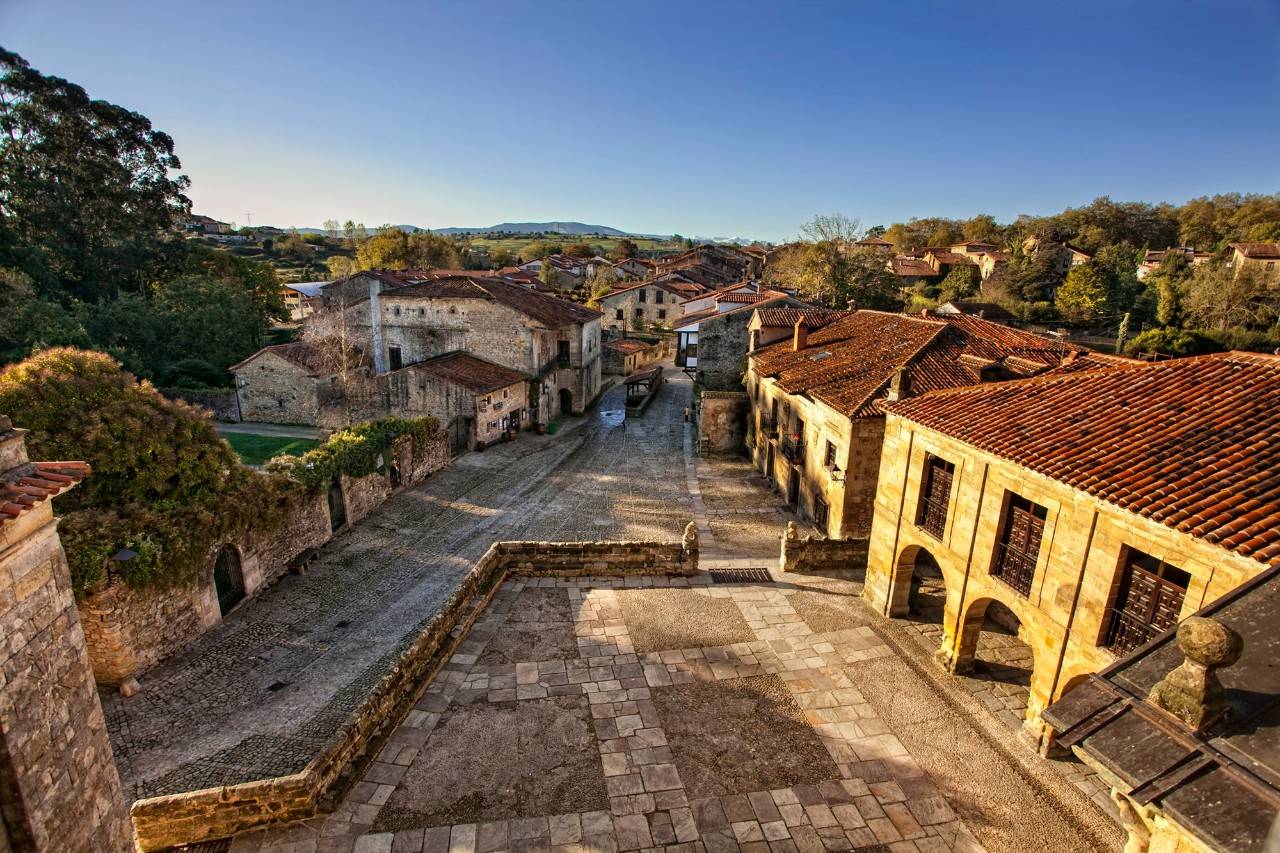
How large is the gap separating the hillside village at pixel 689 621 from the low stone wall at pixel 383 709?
0.06m

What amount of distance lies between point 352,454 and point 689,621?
45.9 feet

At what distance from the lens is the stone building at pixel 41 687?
5656mm

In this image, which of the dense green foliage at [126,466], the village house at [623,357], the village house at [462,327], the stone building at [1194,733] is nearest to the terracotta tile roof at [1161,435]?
the stone building at [1194,733]

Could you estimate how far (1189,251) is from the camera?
67.6m

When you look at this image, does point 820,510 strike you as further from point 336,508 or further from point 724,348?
point 336,508

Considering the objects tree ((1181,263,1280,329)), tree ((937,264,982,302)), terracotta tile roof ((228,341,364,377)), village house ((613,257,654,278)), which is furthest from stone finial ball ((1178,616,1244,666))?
village house ((613,257,654,278))

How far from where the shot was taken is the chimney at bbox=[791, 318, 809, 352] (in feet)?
91.5

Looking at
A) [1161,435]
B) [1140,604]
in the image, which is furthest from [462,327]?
[1140,604]

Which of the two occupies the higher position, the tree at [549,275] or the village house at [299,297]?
the tree at [549,275]

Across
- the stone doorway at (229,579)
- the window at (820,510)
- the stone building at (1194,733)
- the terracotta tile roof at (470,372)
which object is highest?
the stone building at (1194,733)

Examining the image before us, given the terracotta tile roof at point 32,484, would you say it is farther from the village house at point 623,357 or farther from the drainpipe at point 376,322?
the village house at point 623,357

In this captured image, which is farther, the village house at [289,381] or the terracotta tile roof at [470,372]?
the village house at [289,381]

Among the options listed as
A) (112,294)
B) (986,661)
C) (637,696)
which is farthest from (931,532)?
(112,294)

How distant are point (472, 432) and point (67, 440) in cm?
1728
